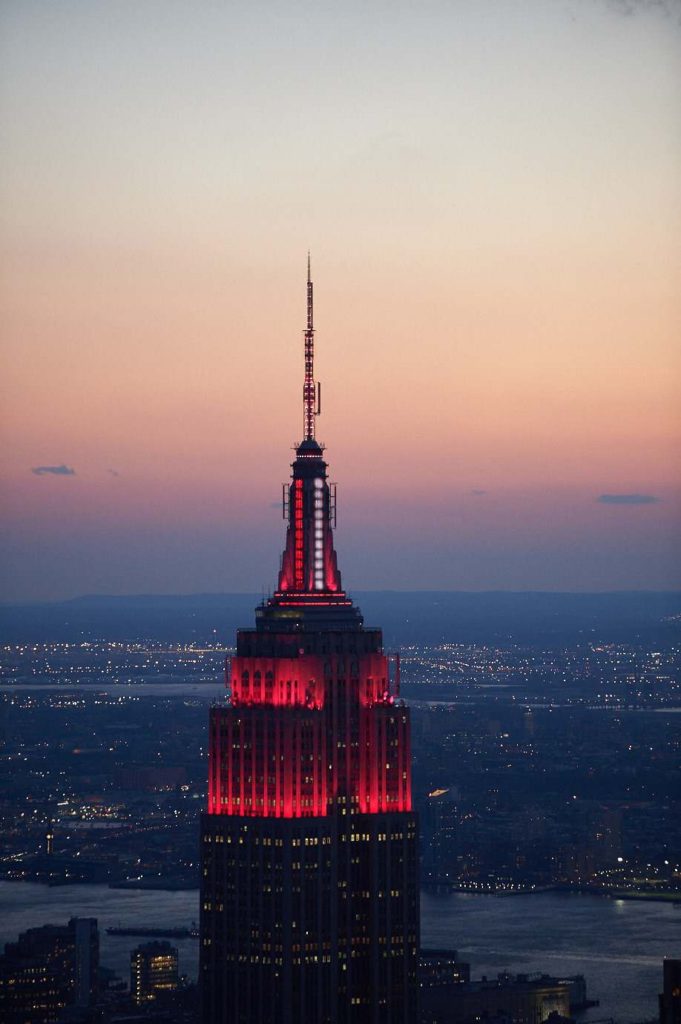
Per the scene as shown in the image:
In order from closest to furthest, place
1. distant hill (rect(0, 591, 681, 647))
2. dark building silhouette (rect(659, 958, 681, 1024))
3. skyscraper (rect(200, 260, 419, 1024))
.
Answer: skyscraper (rect(200, 260, 419, 1024))
dark building silhouette (rect(659, 958, 681, 1024))
distant hill (rect(0, 591, 681, 647))

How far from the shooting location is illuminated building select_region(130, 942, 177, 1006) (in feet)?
227

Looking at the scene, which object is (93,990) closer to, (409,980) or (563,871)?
(409,980)

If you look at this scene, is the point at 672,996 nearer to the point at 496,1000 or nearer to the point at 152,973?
the point at 496,1000

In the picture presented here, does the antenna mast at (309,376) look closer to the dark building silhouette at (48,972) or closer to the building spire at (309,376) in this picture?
the building spire at (309,376)

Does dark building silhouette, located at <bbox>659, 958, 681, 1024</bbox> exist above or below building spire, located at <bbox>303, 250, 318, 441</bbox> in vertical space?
below

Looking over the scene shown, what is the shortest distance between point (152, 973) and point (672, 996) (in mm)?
20337

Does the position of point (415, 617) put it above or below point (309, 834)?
above

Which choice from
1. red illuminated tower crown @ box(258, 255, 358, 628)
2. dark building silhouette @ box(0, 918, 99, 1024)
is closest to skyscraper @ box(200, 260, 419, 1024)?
red illuminated tower crown @ box(258, 255, 358, 628)

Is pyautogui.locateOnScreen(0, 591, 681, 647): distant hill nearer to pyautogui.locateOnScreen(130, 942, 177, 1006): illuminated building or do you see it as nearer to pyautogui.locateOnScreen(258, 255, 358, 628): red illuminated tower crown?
pyautogui.locateOnScreen(130, 942, 177, 1006): illuminated building

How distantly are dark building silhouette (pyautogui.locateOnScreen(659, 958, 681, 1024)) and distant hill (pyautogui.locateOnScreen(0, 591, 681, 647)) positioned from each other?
83.5 feet

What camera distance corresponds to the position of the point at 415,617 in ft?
376

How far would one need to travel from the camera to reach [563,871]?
100562 mm

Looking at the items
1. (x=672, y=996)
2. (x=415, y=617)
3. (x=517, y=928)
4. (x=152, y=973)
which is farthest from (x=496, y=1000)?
(x=415, y=617)

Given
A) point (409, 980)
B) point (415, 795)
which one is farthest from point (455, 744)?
point (409, 980)
